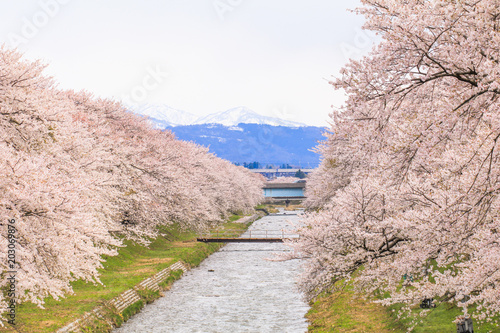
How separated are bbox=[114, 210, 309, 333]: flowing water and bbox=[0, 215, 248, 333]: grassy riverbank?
2107mm

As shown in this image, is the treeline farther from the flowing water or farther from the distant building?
the distant building

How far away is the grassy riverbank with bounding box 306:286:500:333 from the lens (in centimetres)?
1783

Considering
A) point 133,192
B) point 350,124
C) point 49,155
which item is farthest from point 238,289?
point 350,124

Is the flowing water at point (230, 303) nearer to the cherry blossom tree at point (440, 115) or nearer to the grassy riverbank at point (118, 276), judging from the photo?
the grassy riverbank at point (118, 276)

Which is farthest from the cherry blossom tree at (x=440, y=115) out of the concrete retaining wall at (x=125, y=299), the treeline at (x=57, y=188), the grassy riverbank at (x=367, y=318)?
the concrete retaining wall at (x=125, y=299)

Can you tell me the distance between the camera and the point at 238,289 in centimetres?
3459

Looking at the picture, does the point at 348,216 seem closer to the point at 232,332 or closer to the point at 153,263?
the point at 232,332

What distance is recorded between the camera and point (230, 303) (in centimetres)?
3025

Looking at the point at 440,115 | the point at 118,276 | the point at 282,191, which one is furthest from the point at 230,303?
the point at 282,191

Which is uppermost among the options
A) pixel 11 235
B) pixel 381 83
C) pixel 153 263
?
pixel 381 83

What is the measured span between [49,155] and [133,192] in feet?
49.7

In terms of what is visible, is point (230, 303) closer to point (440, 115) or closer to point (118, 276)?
point (118, 276)

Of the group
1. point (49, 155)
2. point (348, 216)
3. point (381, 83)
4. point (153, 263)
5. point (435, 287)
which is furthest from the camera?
point (153, 263)

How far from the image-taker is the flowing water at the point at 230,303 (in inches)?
974
